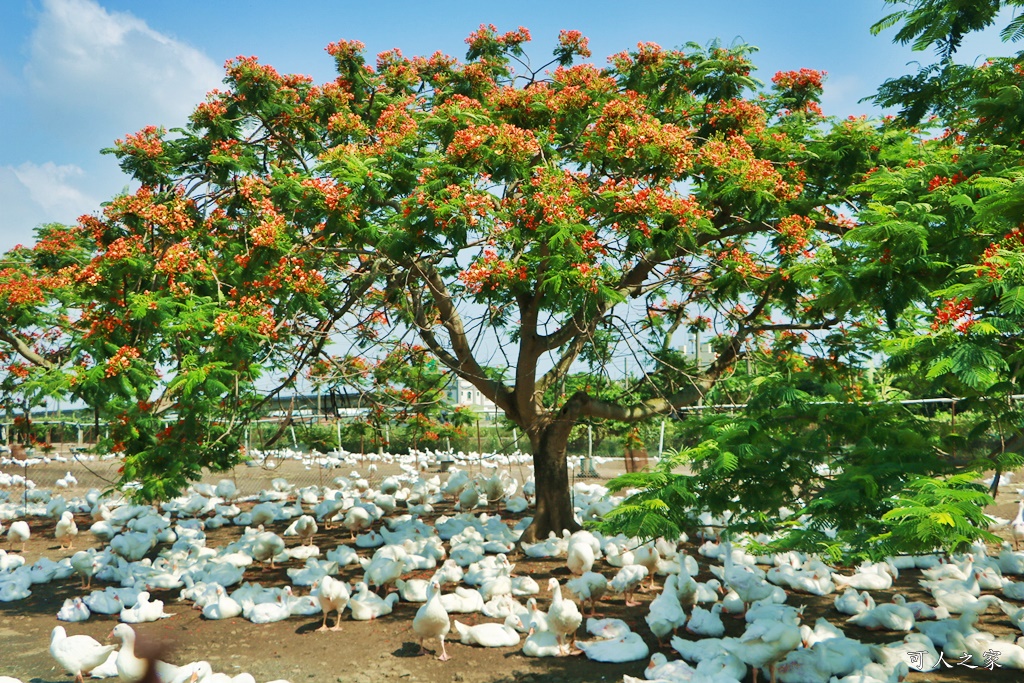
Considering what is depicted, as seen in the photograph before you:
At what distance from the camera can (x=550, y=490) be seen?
9.23 metres

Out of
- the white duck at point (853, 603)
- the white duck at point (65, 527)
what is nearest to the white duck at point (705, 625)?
the white duck at point (853, 603)

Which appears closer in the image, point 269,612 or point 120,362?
point 120,362

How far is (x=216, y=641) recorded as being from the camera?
6.34 meters

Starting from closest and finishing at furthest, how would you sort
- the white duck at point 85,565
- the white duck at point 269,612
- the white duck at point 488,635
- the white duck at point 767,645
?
the white duck at point 767,645 → the white duck at point 488,635 → the white duck at point 269,612 → the white duck at point 85,565

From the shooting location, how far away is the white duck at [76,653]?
208 inches

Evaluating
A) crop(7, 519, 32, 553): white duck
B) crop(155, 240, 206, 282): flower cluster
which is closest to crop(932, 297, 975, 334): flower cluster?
crop(155, 240, 206, 282): flower cluster

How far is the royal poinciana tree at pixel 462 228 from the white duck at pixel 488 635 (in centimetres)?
260

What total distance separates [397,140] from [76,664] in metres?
5.01

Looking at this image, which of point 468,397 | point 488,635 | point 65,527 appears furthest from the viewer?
point 468,397

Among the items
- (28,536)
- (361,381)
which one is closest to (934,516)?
(361,381)

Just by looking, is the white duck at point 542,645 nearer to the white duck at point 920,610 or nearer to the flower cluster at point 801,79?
the white duck at point 920,610

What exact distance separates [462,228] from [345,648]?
3452 millimetres

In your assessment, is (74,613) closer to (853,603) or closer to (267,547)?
(267,547)

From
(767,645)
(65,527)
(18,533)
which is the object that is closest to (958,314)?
(767,645)
